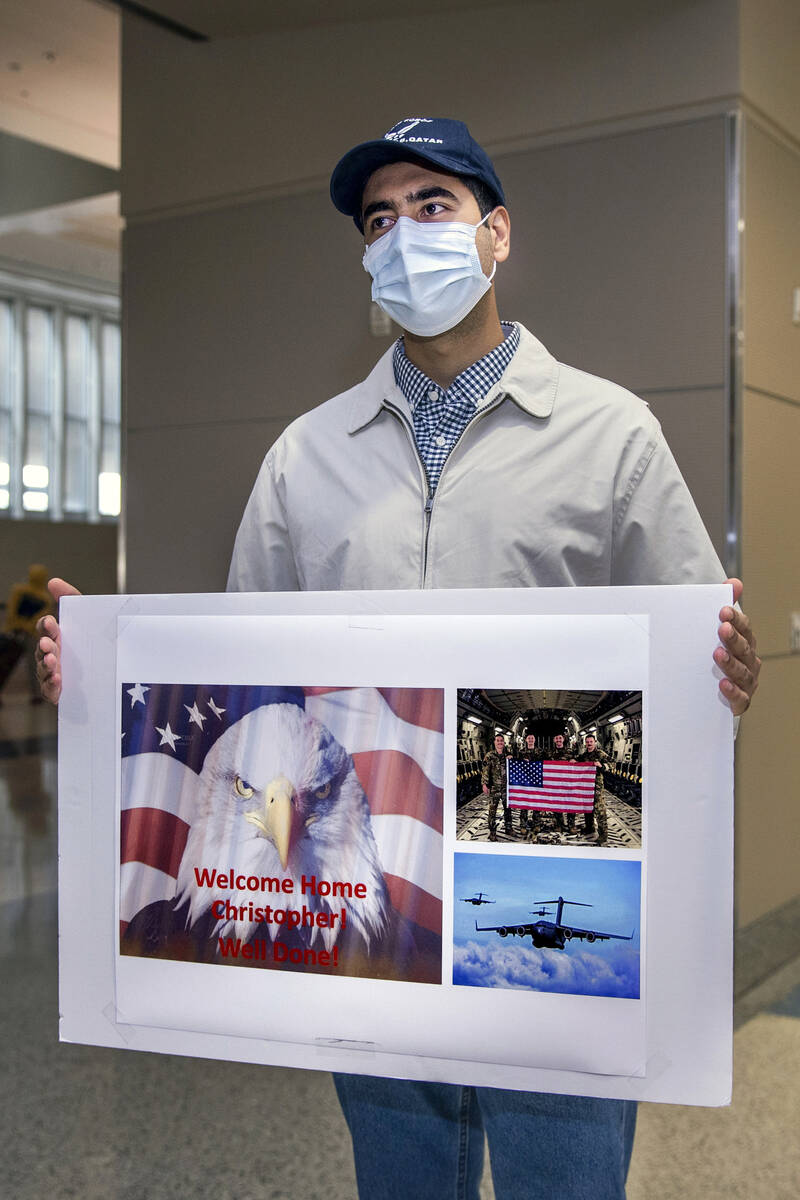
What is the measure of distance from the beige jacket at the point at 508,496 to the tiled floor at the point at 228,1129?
162cm

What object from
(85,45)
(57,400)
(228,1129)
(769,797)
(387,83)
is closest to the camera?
(228,1129)

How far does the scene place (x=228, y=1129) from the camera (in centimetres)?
270

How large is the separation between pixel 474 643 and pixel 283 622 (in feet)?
0.67

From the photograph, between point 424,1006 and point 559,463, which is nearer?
point 424,1006

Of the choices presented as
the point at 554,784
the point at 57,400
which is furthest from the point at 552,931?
the point at 57,400

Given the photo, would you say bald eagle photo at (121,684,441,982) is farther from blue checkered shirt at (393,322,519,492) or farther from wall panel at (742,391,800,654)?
wall panel at (742,391,800,654)

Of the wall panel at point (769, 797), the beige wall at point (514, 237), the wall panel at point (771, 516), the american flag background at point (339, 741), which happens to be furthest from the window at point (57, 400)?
the american flag background at point (339, 741)

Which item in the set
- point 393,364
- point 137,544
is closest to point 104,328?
point 137,544

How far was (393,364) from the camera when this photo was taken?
1.45m

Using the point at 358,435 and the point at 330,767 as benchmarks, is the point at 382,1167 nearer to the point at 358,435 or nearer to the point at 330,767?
the point at 330,767

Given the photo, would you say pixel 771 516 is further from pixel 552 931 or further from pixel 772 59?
pixel 552 931

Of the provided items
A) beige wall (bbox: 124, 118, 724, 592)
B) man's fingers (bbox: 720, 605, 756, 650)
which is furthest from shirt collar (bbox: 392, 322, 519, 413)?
beige wall (bbox: 124, 118, 724, 592)

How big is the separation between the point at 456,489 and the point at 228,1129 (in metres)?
1.96

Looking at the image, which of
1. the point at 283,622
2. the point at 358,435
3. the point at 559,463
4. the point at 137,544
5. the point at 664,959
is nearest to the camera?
Result: the point at 664,959
